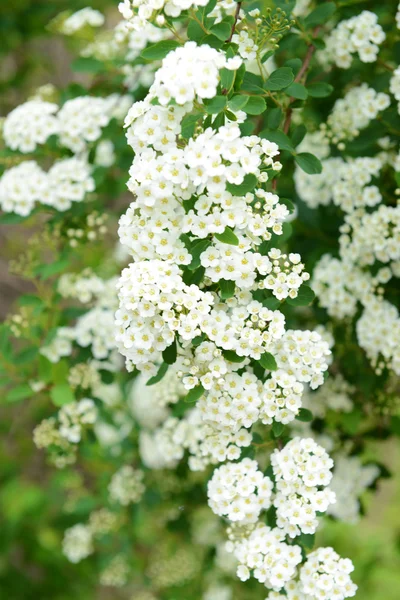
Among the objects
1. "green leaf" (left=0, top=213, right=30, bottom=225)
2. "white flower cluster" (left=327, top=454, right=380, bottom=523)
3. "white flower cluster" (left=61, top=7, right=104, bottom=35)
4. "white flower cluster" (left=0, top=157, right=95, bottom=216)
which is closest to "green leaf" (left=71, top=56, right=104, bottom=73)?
"white flower cluster" (left=61, top=7, right=104, bottom=35)

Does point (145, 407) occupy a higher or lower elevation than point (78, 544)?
higher

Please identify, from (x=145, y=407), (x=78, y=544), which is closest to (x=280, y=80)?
(x=145, y=407)

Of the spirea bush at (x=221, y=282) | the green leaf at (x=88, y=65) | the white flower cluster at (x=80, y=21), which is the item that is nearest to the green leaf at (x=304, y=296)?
the spirea bush at (x=221, y=282)

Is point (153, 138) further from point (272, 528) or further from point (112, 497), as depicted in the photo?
point (112, 497)

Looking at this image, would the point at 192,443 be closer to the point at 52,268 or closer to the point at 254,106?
the point at 52,268

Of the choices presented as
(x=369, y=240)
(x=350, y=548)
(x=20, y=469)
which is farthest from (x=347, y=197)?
(x=20, y=469)

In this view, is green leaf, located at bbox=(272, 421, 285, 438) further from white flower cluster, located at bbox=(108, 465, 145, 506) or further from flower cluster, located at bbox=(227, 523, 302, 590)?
white flower cluster, located at bbox=(108, 465, 145, 506)
